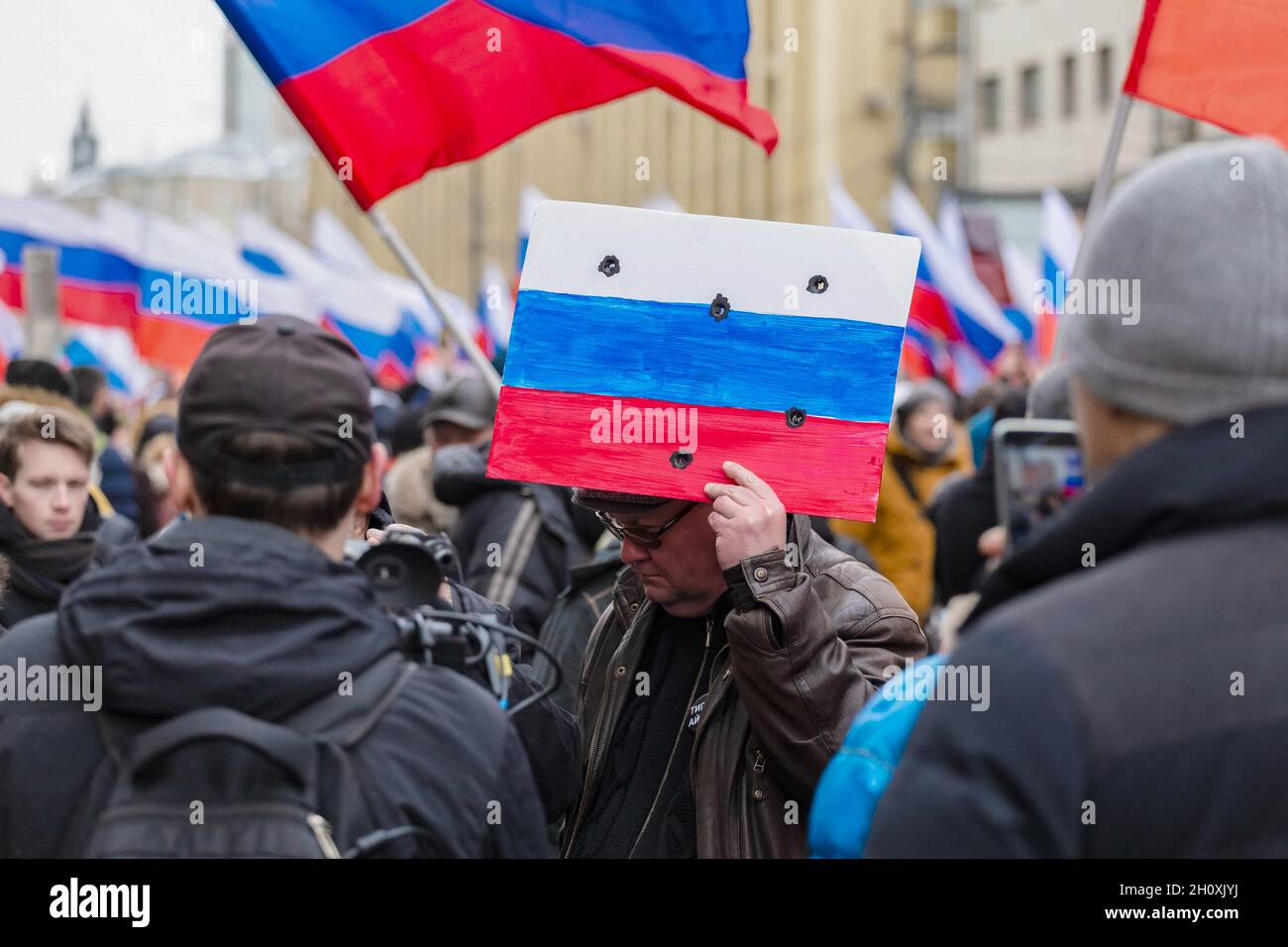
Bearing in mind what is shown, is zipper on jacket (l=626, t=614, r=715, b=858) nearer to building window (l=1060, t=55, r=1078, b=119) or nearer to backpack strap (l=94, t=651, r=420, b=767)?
backpack strap (l=94, t=651, r=420, b=767)

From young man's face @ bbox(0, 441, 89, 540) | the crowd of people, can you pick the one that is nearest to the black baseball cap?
the crowd of people

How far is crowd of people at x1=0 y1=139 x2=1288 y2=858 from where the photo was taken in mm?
1755

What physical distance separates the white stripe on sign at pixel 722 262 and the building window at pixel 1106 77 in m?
35.3

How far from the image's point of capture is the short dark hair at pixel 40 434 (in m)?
5.57

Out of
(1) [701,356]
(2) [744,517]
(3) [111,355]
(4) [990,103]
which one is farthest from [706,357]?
(4) [990,103]

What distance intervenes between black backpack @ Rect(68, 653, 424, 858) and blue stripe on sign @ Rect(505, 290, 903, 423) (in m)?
1.10

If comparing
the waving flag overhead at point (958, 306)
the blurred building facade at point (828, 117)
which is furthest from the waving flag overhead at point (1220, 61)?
the blurred building facade at point (828, 117)

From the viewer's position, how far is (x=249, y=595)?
2.21 meters

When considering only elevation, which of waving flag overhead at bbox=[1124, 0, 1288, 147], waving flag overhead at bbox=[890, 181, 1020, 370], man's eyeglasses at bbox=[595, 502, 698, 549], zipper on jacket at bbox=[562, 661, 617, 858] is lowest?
zipper on jacket at bbox=[562, 661, 617, 858]

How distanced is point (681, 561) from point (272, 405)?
4.13 feet

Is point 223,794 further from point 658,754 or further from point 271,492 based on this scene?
point 658,754

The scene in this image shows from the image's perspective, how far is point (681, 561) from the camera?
3.42 m

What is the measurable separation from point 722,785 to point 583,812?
0.45 meters
